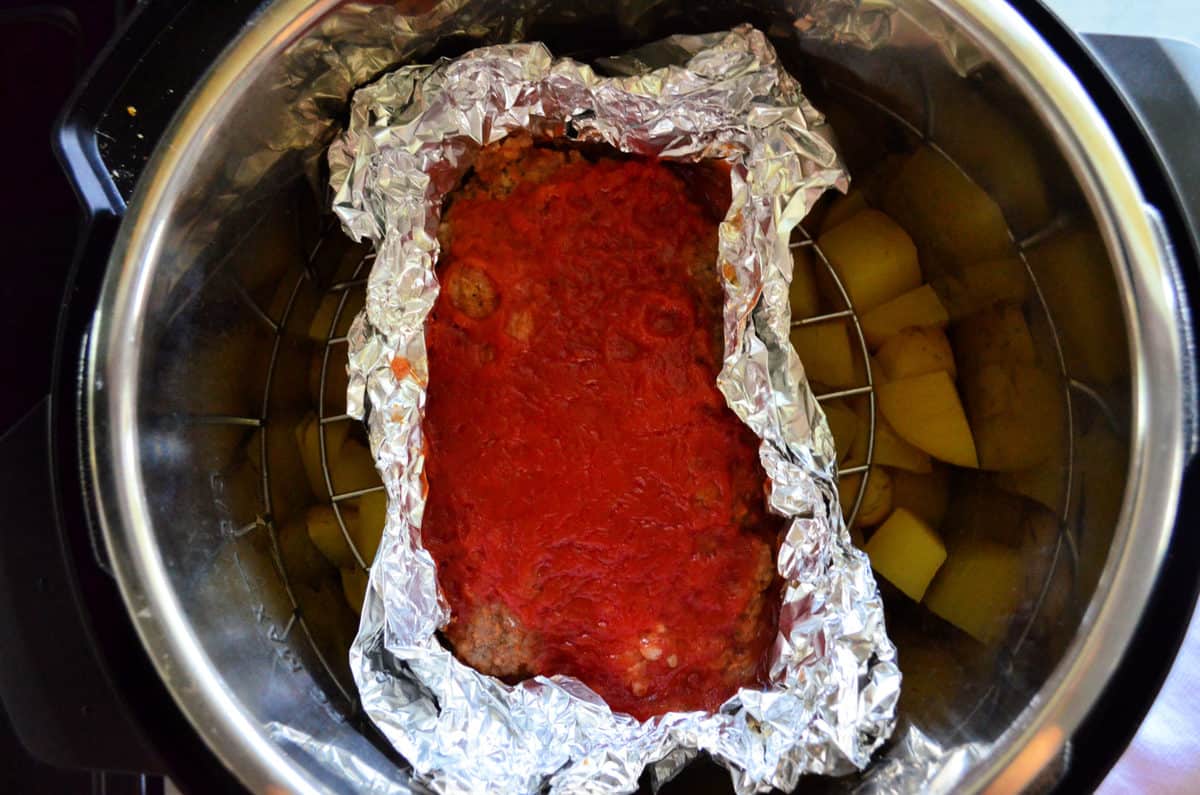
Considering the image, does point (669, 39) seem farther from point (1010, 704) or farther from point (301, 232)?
point (1010, 704)

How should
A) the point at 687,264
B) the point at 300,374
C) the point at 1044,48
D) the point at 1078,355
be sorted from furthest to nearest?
1. the point at 300,374
2. the point at 687,264
3. the point at 1078,355
4. the point at 1044,48

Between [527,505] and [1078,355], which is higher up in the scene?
[1078,355]

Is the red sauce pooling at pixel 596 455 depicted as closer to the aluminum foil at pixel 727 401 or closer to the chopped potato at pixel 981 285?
the aluminum foil at pixel 727 401

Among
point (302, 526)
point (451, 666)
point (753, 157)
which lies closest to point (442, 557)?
point (451, 666)

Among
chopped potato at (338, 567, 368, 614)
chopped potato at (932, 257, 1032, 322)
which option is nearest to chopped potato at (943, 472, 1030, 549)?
chopped potato at (932, 257, 1032, 322)

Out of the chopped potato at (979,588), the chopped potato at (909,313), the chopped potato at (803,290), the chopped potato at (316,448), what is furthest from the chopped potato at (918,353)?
the chopped potato at (316,448)

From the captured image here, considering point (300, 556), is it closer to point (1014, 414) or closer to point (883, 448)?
point (883, 448)
